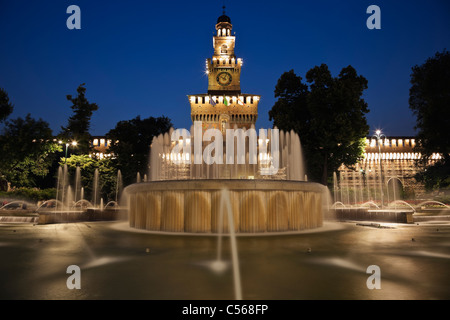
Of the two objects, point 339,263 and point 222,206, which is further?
point 222,206

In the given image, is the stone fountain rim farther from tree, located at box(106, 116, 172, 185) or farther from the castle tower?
the castle tower

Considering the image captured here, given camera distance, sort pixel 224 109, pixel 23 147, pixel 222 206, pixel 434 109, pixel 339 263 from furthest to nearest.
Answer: pixel 224 109
pixel 23 147
pixel 434 109
pixel 222 206
pixel 339 263

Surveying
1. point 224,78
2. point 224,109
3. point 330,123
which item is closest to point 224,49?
point 224,78

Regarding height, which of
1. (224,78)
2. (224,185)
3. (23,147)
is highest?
(224,78)

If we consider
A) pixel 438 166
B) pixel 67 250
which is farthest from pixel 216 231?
pixel 438 166

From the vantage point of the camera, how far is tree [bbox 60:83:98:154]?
120ft

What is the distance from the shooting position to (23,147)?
30.1 metres

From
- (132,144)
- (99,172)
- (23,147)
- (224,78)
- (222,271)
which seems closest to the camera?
(222,271)

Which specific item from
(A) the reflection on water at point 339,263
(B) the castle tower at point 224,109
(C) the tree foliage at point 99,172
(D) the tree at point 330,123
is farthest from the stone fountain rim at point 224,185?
(B) the castle tower at point 224,109

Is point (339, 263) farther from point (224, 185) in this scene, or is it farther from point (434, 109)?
point (434, 109)

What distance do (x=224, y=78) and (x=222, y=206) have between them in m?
69.2

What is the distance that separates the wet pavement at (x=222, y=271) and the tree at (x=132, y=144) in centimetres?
2840

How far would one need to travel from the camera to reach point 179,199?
9625mm
